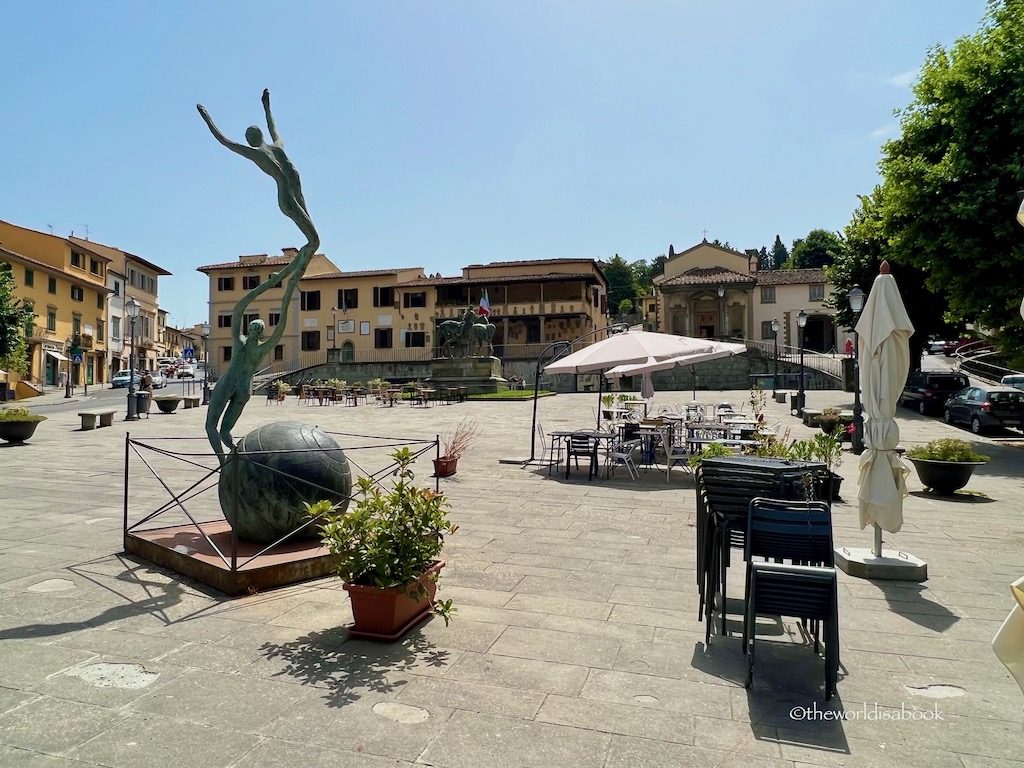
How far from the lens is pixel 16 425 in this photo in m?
16.1

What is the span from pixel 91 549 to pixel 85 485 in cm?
485

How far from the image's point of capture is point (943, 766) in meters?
2.80

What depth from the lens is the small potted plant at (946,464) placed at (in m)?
9.73

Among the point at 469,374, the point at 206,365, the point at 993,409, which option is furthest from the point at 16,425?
the point at 993,409

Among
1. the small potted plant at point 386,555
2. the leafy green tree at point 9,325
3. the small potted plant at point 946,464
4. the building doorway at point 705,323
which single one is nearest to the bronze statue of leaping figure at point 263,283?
the small potted plant at point 386,555

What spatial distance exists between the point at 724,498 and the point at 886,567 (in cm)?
237

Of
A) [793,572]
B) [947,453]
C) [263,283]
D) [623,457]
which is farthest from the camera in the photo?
[623,457]

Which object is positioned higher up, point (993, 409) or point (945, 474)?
point (993, 409)

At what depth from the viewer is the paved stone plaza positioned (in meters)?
2.95

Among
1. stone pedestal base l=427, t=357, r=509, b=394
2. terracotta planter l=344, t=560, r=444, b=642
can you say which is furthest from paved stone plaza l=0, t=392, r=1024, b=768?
stone pedestal base l=427, t=357, r=509, b=394

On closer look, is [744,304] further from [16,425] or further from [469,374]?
[16,425]

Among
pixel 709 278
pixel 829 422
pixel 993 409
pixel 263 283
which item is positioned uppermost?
pixel 709 278

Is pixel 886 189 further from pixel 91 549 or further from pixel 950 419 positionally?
pixel 91 549

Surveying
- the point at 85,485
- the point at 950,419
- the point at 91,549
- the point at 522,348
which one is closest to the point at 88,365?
the point at 522,348
